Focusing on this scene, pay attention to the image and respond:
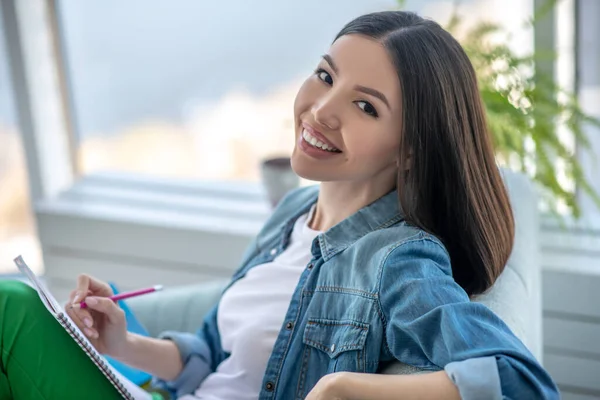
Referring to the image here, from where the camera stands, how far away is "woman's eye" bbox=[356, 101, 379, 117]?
4.44ft

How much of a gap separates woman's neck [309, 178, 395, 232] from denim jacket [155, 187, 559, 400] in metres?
0.03

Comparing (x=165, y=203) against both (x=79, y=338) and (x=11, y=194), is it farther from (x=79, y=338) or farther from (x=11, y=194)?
(x=79, y=338)

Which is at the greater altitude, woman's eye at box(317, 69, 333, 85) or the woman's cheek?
woman's eye at box(317, 69, 333, 85)

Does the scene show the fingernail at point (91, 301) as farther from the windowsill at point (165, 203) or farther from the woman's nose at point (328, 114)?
the windowsill at point (165, 203)

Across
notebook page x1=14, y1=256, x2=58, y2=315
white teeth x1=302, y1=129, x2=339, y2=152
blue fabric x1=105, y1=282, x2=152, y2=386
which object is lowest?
blue fabric x1=105, y1=282, x2=152, y2=386

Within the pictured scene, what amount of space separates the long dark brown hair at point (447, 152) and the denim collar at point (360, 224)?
4 cm

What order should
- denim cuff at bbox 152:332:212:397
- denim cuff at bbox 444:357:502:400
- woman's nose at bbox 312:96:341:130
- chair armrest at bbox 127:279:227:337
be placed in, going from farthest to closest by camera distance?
chair armrest at bbox 127:279:227:337, denim cuff at bbox 152:332:212:397, woman's nose at bbox 312:96:341:130, denim cuff at bbox 444:357:502:400

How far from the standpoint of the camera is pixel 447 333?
3.62 feet

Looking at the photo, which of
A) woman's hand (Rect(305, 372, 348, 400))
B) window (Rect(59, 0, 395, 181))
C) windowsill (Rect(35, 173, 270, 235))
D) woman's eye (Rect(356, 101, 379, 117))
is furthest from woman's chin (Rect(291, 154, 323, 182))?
window (Rect(59, 0, 395, 181))

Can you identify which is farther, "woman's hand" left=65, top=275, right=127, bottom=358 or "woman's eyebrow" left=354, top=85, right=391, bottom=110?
"woman's hand" left=65, top=275, right=127, bottom=358

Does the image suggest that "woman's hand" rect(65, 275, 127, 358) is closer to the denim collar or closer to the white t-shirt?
the white t-shirt

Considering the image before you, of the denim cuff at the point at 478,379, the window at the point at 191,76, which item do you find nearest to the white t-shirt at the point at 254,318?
the denim cuff at the point at 478,379

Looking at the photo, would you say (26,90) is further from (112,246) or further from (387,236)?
(387,236)

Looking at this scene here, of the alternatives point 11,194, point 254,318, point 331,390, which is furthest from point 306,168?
point 11,194
